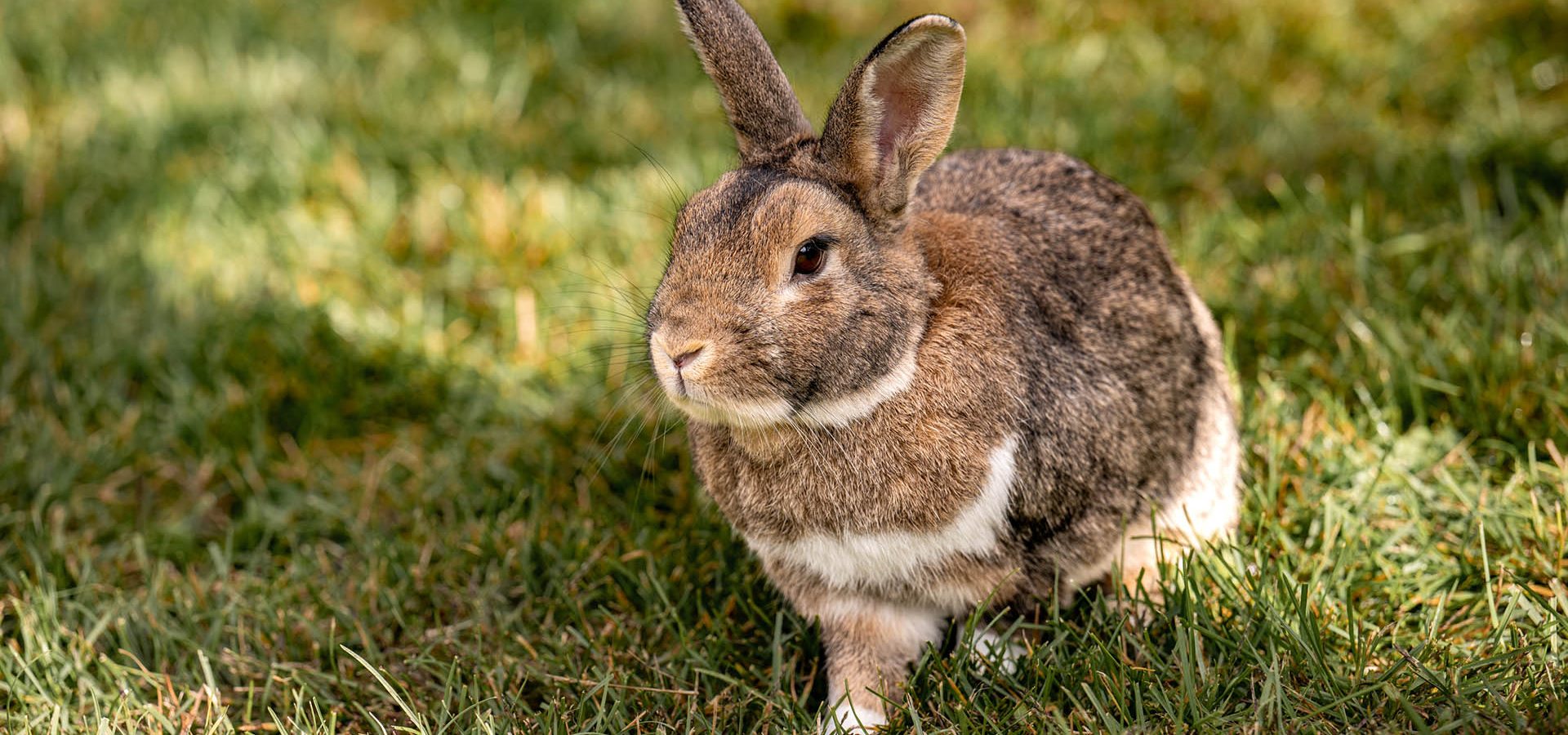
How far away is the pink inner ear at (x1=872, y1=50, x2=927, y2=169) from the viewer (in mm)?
2752

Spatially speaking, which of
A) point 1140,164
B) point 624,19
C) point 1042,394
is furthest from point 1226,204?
point 624,19

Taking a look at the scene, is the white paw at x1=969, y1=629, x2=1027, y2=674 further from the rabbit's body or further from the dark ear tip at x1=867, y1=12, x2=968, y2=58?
the dark ear tip at x1=867, y1=12, x2=968, y2=58

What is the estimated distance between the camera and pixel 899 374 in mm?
2812

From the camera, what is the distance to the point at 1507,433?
3.46m

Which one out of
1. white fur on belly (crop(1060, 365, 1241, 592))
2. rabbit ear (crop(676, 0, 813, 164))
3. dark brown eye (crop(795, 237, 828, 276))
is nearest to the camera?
dark brown eye (crop(795, 237, 828, 276))

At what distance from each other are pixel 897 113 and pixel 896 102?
0.08 feet

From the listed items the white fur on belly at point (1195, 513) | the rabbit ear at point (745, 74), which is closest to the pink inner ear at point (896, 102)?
the rabbit ear at point (745, 74)

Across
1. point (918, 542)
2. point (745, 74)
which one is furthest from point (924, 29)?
point (918, 542)

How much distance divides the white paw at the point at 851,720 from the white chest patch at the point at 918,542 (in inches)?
11.3

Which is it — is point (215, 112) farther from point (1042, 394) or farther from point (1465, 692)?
point (1465, 692)

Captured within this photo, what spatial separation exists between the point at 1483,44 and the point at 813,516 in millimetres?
3933

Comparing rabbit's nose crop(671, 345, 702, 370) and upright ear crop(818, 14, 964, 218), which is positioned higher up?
upright ear crop(818, 14, 964, 218)

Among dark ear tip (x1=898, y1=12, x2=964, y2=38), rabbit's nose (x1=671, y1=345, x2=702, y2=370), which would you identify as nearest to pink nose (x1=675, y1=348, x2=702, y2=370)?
rabbit's nose (x1=671, y1=345, x2=702, y2=370)

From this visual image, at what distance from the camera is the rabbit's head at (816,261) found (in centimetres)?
264
